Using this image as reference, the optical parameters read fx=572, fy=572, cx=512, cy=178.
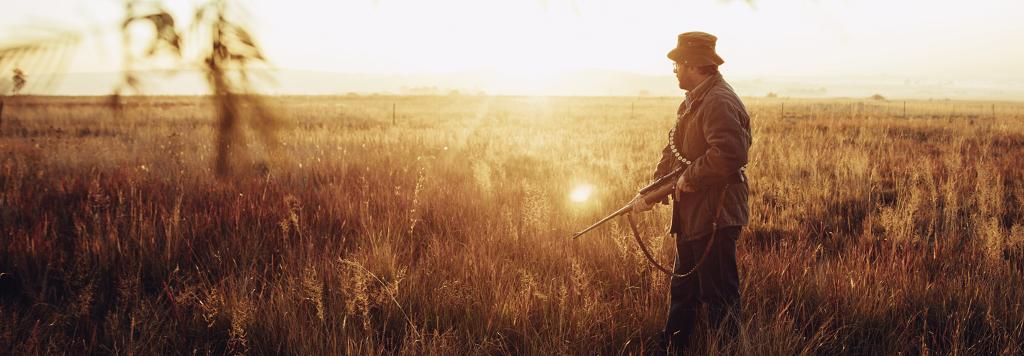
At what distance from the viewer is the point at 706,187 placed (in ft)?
8.45

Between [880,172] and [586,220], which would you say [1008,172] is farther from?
[586,220]

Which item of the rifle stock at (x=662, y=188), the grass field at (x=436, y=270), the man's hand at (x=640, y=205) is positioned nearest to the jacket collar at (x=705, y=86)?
the rifle stock at (x=662, y=188)

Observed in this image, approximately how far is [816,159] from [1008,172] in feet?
7.73

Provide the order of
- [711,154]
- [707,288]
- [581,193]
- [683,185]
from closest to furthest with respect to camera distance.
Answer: [711,154] → [683,185] → [707,288] → [581,193]

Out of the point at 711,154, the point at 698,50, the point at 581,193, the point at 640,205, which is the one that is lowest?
the point at 581,193

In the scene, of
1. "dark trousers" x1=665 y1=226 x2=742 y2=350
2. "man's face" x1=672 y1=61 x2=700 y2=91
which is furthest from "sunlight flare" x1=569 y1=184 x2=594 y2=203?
"man's face" x1=672 y1=61 x2=700 y2=91

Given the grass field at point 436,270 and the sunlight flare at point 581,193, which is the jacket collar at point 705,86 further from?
the sunlight flare at point 581,193

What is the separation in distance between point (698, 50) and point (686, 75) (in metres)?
0.12

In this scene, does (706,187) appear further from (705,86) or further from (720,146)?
(705,86)

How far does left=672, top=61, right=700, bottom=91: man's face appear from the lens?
101 inches

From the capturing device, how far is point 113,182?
5613 mm

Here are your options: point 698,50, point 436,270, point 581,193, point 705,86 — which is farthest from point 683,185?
point 581,193

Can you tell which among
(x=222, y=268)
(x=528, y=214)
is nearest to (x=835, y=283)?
(x=528, y=214)

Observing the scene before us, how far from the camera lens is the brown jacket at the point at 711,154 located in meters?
2.36
